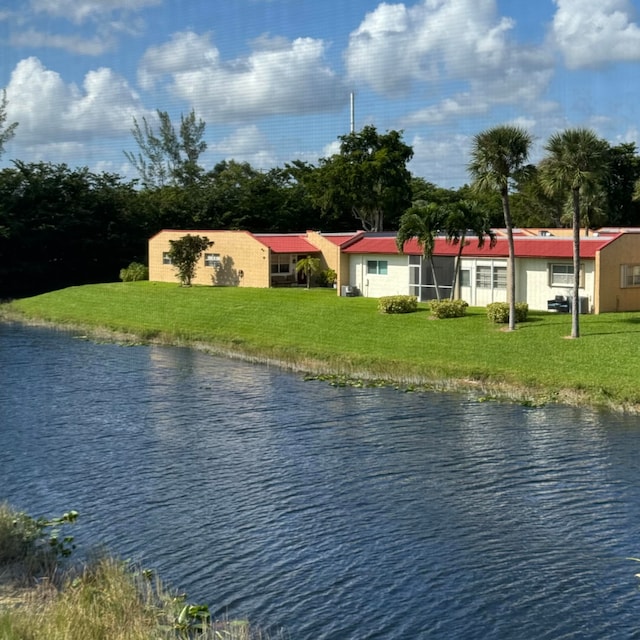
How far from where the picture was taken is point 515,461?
25000mm

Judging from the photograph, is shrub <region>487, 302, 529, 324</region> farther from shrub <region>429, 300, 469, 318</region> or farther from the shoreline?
the shoreline

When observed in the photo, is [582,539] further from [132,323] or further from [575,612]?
[132,323]

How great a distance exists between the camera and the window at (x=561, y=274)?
45656mm

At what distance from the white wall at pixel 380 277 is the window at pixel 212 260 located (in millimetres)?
11887

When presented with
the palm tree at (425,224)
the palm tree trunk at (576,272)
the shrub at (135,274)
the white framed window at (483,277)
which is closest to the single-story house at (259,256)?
the shrub at (135,274)

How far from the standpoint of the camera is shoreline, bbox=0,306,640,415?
32375 millimetres

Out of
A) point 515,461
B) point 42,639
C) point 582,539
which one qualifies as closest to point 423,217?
point 515,461

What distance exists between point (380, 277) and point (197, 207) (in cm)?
3069

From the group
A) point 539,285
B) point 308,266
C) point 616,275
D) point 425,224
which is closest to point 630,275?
point 616,275

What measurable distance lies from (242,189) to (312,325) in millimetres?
39478

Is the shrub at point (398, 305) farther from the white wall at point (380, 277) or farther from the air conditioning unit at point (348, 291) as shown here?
the air conditioning unit at point (348, 291)

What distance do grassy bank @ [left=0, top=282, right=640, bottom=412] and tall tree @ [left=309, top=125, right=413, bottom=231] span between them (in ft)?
61.4

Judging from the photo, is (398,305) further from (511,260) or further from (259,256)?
(259,256)

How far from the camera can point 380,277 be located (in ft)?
184
